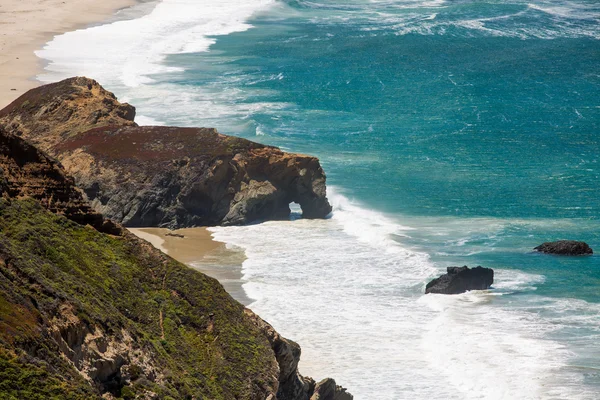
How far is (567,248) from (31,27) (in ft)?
216

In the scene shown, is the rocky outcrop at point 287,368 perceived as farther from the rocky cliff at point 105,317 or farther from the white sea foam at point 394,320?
the white sea foam at point 394,320

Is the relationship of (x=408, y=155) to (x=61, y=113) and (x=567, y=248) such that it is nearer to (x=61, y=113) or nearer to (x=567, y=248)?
(x=567, y=248)

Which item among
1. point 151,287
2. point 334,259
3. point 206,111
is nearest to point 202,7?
point 206,111

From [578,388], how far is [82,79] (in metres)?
26.3

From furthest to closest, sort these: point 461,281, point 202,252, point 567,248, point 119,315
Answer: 1. point 567,248
2. point 202,252
3. point 461,281
4. point 119,315

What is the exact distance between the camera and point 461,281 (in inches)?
1334

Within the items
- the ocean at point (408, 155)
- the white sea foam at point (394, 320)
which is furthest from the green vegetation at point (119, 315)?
the ocean at point (408, 155)

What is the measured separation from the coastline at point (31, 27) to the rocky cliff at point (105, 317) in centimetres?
4055

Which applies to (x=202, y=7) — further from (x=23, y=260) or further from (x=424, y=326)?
(x=23, y=260)

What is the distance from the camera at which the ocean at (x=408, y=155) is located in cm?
2866

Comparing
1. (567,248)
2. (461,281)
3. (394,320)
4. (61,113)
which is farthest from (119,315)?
(61,113)

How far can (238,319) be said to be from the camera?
18234mm

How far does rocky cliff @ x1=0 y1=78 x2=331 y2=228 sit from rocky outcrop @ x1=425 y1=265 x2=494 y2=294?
9819 mm

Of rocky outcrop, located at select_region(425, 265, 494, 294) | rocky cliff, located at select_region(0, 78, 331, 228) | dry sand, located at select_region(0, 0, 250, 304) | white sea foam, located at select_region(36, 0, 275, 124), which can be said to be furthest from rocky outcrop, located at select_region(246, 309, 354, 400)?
white sea foam, located at select_region(36, 0, 275, 124)
